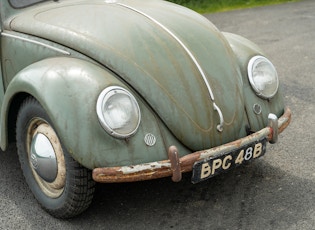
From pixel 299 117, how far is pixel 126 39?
2082 mm

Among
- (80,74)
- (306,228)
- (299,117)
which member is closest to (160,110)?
(80,74)

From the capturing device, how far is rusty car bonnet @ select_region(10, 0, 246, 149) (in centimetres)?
313

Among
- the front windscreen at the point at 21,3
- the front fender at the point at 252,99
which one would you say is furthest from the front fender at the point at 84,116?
the front windscreen at the point at 21,3

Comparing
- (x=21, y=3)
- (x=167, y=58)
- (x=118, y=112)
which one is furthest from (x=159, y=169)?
(x=21, y=3)

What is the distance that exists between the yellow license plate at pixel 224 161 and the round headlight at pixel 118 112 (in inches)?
16.5

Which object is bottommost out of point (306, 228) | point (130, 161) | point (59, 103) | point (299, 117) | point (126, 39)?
point (299, 117)

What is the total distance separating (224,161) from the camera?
10.1 ft

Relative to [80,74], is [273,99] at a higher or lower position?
lower

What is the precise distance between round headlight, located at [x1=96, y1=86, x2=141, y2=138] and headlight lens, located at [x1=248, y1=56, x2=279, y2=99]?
917mm

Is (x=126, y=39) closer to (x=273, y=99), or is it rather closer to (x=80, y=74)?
(x=80, y=74)

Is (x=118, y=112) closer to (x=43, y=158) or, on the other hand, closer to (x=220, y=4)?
(x=43, y=158)

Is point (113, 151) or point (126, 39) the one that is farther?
point (126, 39)

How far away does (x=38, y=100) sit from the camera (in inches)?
121

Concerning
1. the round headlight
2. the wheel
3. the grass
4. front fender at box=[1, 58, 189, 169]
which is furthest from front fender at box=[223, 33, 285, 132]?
the grass
